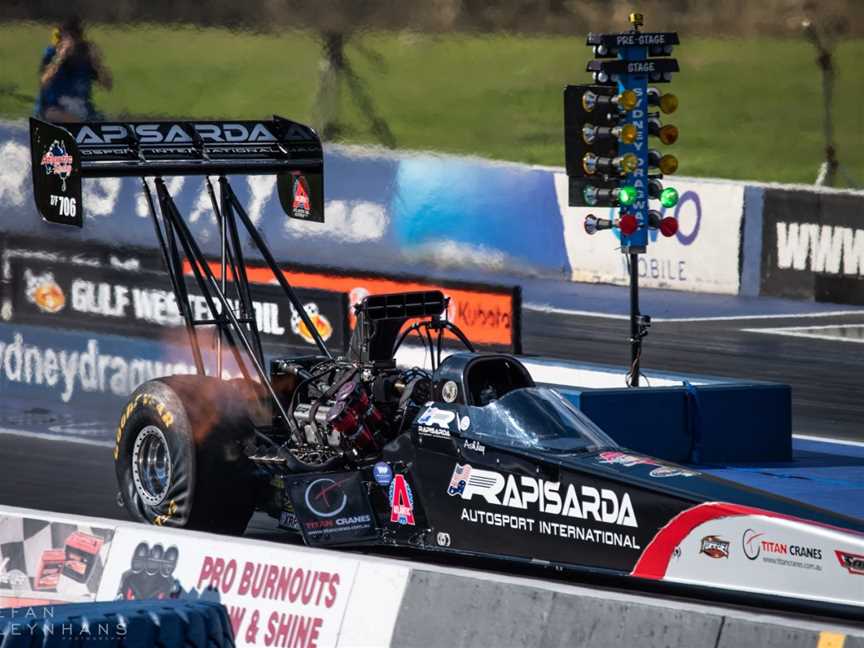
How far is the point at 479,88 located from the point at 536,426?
1857 cm

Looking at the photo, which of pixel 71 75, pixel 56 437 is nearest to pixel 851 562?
pixel 56 437

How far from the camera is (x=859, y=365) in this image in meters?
20.8

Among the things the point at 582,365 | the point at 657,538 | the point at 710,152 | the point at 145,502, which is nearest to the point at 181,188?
the point at 710,152

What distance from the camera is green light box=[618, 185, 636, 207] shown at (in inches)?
655

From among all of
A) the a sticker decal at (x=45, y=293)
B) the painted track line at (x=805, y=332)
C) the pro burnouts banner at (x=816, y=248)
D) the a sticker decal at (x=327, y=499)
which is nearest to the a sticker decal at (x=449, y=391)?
the a sticker decal at (x=327, y=499)

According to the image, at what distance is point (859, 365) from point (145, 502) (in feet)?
32.6

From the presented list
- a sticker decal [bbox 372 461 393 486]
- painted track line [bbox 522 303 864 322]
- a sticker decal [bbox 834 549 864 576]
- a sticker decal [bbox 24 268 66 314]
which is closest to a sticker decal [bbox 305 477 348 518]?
a sticker decal [bbox 372 461 393 486]

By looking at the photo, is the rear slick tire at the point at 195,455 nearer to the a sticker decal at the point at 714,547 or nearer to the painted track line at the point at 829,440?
the a sticker decal at the point at 714,547

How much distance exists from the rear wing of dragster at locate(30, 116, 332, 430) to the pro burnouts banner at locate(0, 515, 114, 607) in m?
2.99

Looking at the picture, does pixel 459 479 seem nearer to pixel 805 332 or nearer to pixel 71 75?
pixel 805 332

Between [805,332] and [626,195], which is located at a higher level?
[626,195]

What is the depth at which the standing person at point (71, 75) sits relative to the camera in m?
27.4

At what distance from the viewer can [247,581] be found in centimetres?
964

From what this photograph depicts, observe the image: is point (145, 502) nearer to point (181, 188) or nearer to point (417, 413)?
point (417, 413)
